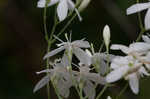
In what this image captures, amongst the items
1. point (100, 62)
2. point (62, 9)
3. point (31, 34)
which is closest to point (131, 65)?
point (100, 62)

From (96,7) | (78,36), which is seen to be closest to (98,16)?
(96,7)

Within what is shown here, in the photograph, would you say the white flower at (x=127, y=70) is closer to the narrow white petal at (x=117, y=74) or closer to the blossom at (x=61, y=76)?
the narrow white petal at (x=117, y=74)

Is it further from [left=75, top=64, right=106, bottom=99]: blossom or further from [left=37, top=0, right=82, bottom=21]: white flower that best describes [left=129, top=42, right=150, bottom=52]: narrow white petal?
[left=37, top=0, right=82, bottom=21]: white flower

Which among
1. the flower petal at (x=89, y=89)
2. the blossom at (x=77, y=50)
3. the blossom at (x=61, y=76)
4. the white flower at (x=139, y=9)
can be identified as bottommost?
the flower petal at (x=89, y=89)

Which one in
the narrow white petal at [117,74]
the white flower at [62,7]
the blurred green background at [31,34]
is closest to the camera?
the narrow white petal at [117,74]

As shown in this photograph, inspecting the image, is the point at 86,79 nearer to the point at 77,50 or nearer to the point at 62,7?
the point at 77,50

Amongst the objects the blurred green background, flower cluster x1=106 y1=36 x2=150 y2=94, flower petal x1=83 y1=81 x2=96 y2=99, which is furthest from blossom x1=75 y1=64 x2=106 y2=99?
the blurred green background

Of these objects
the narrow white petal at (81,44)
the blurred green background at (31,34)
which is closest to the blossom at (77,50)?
the narrow white petal at (81,44)

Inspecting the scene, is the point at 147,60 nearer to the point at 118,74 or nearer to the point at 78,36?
the point at 118,74

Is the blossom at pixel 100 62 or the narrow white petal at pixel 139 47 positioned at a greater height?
the narrow white petal at pixel 139 47
